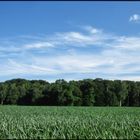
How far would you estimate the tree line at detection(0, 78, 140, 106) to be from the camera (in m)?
97.1

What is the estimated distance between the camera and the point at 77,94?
326 ft

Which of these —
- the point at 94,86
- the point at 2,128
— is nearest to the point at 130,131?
the point at 2,128

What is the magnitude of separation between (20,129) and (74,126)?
181 cm

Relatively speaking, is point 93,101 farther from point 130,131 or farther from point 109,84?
point 130,131

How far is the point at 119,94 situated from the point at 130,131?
90.6 metres

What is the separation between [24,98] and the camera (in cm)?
10306

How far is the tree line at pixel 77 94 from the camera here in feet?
319

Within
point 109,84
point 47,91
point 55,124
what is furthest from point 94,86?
point 55,124

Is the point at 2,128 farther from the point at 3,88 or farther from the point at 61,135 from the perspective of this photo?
the point at 3,88

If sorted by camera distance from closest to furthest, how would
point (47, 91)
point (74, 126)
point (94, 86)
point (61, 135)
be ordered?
point (61, 135)
point (74, 126)
point (47, 91)
point (94, 86)

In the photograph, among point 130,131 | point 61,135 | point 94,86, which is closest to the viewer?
point 61,135

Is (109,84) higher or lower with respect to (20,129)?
higher

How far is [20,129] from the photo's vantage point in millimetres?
12680

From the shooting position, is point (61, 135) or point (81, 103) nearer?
point (61, 135)
